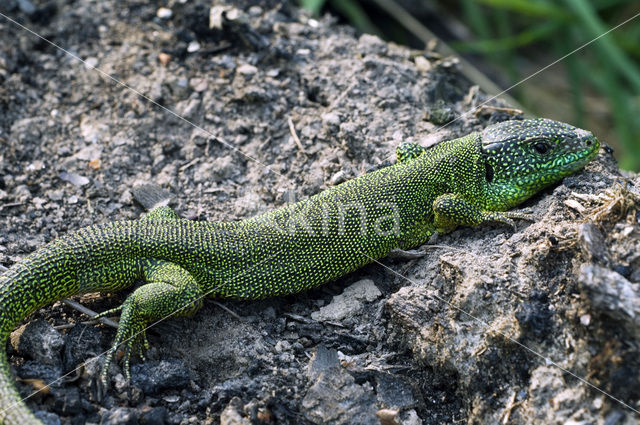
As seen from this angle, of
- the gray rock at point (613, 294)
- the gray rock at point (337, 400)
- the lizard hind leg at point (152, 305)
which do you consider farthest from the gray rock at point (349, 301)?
the gray rock at point (613, 294)

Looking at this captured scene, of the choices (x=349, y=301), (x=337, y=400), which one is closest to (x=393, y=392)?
(x=337, y=400)

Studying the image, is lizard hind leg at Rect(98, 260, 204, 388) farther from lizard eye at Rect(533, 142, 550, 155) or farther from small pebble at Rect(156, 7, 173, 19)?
small pebble at Rect(156, 7, 173, 19)

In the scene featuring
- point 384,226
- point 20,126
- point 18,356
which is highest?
point 384,226

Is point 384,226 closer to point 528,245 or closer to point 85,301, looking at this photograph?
point 528,245

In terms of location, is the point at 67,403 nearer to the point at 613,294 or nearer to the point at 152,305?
the point at 152,305

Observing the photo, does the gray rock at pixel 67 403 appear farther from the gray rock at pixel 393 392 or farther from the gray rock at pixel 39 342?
the gray rock at pixel 393 392

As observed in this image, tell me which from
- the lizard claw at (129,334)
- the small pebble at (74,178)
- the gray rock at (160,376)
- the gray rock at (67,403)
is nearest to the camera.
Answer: the gray rock at (67,403)

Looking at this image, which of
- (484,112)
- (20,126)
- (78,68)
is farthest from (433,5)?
(20,126)
